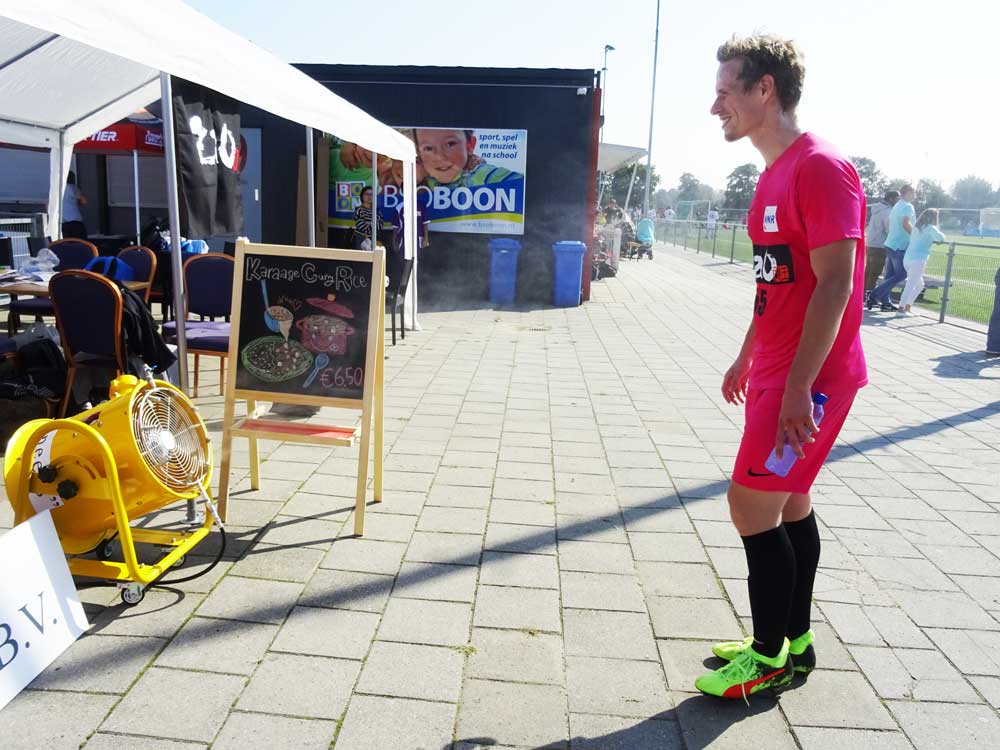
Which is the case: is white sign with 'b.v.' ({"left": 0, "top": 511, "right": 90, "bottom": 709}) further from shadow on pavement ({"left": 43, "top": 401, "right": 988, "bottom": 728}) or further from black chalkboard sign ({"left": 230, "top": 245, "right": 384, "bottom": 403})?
black chalkboard sign ({"left": 230, "top": 245, "right": 384, "bottom": 403})

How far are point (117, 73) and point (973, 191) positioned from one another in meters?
104

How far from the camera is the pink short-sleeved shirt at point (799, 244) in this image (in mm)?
2123

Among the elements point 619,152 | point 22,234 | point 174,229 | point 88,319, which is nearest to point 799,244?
point 174,229

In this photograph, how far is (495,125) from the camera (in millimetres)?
13648

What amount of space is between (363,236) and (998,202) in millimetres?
91072

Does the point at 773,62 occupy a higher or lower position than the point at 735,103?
higher

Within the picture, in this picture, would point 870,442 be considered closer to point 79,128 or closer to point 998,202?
point 79,128

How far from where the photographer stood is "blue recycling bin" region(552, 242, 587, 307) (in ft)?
43.7

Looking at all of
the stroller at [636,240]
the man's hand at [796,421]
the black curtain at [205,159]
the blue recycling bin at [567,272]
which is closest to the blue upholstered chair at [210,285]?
the black curtain at [205,159]

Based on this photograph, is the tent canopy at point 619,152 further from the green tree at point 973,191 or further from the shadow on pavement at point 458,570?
the green tree at point 973,191

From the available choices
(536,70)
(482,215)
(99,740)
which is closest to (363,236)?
(482,215)

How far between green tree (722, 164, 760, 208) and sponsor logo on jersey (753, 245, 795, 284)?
7290 centimetres

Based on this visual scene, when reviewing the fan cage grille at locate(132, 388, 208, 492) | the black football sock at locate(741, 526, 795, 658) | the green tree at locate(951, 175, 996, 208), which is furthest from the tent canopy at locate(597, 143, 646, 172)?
the green tree at locate(951, 175, 996, 208)

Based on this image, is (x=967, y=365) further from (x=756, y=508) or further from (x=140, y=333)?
(x=140, y=333)
